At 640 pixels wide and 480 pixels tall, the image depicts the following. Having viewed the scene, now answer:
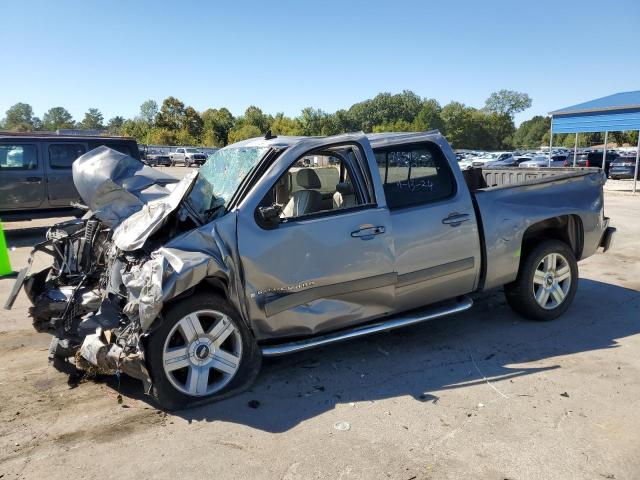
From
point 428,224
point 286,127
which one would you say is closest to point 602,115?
point 428,224

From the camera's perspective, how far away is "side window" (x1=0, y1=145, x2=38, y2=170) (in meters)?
10.6

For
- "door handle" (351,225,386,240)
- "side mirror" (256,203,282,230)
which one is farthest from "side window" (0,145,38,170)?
"door handle" (351,225,386,240)

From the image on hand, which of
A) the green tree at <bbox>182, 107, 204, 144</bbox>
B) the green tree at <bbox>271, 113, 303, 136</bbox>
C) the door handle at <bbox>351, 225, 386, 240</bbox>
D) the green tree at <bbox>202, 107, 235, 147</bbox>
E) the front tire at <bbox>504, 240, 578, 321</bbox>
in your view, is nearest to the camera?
the door handle at <bbox>351, 225, 386, 240</bbox>

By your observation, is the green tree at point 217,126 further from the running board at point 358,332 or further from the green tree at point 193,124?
the running board at point 358,332

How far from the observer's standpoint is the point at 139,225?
3.84m

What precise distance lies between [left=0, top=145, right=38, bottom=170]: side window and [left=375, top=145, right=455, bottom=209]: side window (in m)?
9.20

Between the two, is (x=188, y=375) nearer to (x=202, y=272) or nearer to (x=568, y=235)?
(x=202, y=272)

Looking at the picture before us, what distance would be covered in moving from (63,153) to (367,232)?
31.1ft

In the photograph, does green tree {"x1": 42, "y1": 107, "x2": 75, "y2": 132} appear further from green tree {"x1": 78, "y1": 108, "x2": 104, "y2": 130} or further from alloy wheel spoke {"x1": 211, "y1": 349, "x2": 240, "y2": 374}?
alloy wheel spoke {"x1": 211, "y1": 349, "x2": 240, "y2": 374}

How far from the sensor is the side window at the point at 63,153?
11.1 m

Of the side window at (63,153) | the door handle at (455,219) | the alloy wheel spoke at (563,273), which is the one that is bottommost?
the alloy wheel spoke at (563,273)

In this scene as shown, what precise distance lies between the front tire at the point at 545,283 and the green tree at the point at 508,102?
14690 centimetres

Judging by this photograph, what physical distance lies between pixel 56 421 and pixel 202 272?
1405mm

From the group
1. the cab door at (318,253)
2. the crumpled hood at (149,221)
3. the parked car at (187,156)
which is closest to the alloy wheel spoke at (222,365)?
the cab door at (318,253)
